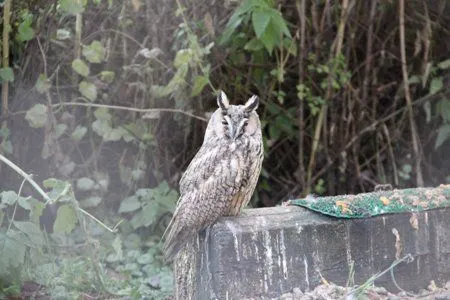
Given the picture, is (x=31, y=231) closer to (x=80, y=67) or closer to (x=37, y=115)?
(x=37, y=115)

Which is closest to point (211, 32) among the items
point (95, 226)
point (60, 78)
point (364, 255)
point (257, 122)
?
point (60, 78)

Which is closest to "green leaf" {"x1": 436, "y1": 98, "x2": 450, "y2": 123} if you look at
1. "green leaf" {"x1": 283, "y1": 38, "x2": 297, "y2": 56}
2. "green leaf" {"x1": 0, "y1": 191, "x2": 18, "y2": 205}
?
"green leaf" {"x1": 283, "y1": 38, "x2": 297, "y2": 56}

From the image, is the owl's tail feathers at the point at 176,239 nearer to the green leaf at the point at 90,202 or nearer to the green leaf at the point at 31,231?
the green leaf at the point at 31,231

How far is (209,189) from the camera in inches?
145

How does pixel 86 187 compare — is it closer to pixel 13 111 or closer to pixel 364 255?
pixel 13 111

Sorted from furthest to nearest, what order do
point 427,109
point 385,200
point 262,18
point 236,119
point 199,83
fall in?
1. point 427,109
2. point 199,83
3. point 262,18
4. point 385,200
5. point 236,119

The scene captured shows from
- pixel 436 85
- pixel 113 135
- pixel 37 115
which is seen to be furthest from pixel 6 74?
pixel 436 85

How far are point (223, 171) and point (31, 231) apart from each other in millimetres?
1100

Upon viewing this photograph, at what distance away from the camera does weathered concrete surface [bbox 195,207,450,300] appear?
141 inches

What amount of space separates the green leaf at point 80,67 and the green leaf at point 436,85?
232 centimetres

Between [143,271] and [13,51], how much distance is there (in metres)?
1.54

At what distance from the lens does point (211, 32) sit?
5.46m

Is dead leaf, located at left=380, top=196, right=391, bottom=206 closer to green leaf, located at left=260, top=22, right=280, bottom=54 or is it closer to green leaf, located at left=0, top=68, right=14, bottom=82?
green leaf, located at left=260, top=22, right=280, bottom=54

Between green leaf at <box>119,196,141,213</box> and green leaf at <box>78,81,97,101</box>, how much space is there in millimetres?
696
